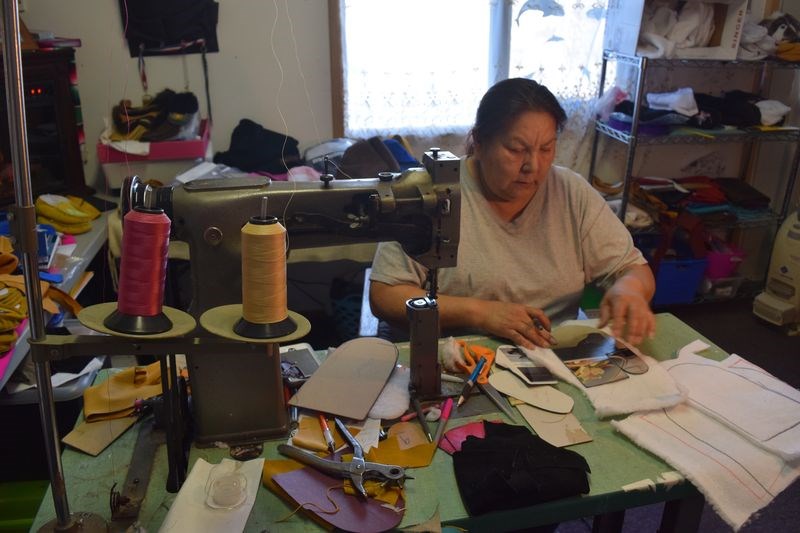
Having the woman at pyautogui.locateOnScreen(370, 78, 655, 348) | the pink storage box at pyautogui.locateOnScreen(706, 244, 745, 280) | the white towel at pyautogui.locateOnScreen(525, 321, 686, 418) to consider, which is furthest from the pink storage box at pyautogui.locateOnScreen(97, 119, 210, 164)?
the pink storage box at pyautogui.locateOnScreen(706, 244, 745, 280)

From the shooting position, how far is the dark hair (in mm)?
1629

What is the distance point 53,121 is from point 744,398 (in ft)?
8.45

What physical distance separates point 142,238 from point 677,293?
10.1 feet

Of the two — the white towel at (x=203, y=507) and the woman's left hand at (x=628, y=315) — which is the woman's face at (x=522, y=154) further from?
the white towel at (x=203, y=507)

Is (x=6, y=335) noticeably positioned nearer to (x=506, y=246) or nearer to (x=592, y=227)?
(x=506, y=246)

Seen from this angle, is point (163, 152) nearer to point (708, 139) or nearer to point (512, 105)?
point (512, 105)

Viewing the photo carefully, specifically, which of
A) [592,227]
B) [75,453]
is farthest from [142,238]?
[592,227]

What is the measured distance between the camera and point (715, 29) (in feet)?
10.2

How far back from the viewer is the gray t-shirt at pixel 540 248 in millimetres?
1712

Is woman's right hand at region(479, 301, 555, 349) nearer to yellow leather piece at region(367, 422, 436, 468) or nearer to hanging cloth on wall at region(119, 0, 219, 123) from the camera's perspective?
yellow leather piece at region(367, 422, 436, 468)

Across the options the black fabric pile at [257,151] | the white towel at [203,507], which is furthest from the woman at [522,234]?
the black fabric pile at [257,151]

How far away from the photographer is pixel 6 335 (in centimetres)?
158

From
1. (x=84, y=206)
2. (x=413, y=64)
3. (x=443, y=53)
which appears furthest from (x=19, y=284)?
(x=443, y=53)

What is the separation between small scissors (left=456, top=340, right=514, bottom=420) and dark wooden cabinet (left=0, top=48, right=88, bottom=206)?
6.25 feet
